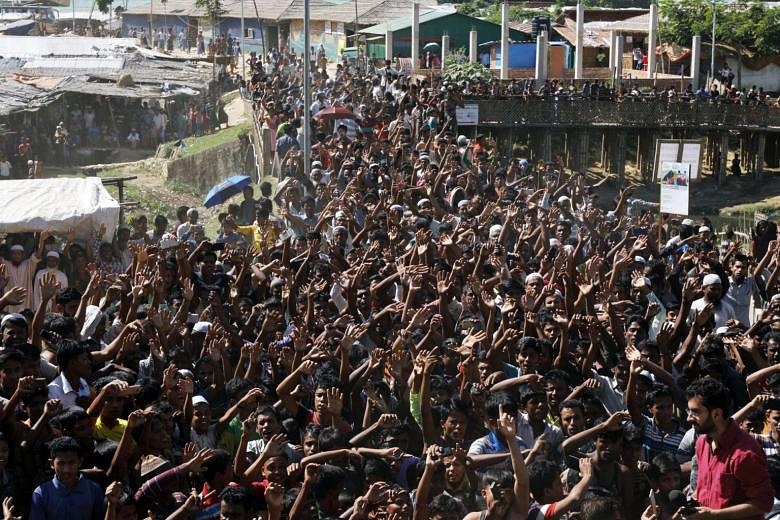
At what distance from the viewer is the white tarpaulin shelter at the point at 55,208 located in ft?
37.7

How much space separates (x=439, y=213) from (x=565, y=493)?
811cm

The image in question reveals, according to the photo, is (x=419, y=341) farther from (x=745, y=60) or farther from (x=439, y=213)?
(x=745, y=60)

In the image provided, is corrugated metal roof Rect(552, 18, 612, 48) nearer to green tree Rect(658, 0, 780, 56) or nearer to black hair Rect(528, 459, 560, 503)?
green tree Rect(658, 0, 780, 56)

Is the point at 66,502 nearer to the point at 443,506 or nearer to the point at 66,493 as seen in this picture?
the point at 66,493

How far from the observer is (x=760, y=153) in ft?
107

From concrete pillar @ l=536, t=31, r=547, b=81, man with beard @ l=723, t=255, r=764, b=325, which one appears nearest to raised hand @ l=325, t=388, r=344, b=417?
man with beard @ l=723, t=255, r=764, b=325

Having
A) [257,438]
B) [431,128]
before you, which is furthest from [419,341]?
[431,128]

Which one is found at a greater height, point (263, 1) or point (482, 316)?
point (263, 1)

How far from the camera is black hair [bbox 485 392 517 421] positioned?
6.74m

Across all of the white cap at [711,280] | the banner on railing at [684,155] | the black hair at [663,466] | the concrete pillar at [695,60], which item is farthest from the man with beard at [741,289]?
the concrete pillar at [695,60]

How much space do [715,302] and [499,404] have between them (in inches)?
136

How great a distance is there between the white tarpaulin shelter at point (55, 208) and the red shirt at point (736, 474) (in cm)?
756

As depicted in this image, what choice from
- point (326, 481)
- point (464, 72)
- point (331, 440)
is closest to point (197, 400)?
point (331, 440)

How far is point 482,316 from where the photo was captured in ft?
30.1
